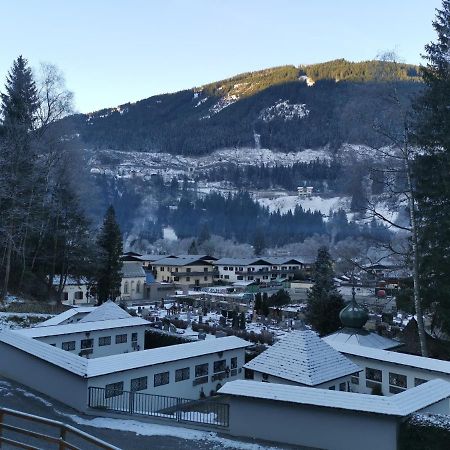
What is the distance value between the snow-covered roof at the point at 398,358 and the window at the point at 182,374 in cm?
813

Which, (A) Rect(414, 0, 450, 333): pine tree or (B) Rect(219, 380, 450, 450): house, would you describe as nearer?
(B) Rect(219, 380, 450, 450): house

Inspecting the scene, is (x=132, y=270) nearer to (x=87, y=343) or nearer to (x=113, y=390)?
(x=87, y=343)

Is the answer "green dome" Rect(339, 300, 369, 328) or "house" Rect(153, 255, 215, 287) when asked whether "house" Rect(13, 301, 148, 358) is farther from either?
"house" Rect(153, 255, 215, 287)

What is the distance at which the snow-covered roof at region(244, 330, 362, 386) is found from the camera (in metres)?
21.0

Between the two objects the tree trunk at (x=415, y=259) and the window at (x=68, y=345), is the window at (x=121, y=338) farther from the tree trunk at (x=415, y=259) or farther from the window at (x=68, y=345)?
the tree trunk at (x=415, y=259)

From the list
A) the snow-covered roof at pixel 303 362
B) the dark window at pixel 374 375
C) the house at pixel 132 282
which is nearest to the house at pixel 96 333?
the snow-covered roof at pixel 303 362

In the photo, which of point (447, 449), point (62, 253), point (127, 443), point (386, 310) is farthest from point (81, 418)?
point (386, 310)

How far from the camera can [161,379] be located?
80.2 feet

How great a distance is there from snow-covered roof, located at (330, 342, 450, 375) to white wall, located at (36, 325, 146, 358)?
511 inches

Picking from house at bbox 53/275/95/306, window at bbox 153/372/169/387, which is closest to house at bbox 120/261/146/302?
house at bbox 53/275/95/306

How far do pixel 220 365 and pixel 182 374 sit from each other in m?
2.90

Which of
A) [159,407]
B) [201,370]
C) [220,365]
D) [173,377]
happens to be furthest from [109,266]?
[159,407]

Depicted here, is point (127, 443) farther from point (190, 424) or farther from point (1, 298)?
point (1, 298)

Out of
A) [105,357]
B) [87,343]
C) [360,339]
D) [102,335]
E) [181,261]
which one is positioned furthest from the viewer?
[181,261]
